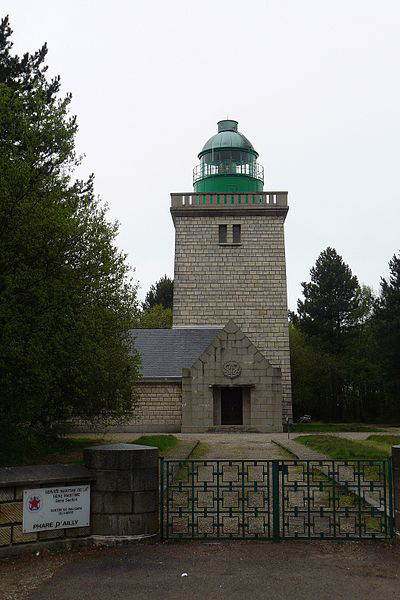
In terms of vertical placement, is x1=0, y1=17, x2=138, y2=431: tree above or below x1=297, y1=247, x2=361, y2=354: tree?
below

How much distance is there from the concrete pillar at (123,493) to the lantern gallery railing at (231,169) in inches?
1206

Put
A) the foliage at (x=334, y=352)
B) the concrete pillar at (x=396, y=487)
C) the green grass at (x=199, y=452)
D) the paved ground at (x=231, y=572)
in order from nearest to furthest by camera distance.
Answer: the paved ground at (x=231, y=572)
the concrete pillar at (x=396, y=487)
the green grass at (x=199, y=452)
the foliage at (x=334, y=352)

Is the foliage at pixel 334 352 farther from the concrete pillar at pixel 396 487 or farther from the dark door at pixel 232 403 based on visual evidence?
the concrete pillar at pixel 396 487

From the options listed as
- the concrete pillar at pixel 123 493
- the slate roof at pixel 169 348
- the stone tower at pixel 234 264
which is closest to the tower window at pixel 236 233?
the stone tower at pixel 234 264

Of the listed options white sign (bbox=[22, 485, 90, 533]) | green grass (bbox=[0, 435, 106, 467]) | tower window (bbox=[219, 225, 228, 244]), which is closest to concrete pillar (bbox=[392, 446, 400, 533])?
white sign (bbox=[22, 485, 90, 533])

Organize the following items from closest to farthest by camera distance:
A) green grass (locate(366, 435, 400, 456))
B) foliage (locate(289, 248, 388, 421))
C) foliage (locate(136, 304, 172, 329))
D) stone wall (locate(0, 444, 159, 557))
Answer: stone wall (locate(0, 444, 159, 557)), green grass (locate(366, 435, 400, 456)), foliage (locate(289, 248, 388, 421)), foliage (locate(136, 304, 172, 329))

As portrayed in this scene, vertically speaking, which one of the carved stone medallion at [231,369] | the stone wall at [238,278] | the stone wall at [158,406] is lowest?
the stone wall at [158,406]

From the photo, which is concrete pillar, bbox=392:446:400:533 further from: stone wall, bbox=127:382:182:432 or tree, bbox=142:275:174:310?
tree, bbox=142:275:174:310

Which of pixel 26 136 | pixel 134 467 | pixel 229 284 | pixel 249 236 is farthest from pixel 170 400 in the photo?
pixel 134 467

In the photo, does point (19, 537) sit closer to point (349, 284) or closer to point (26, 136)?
point (26, 136)

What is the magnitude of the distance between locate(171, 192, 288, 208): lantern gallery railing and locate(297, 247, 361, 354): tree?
15.6m

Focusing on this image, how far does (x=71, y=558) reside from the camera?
6.84m

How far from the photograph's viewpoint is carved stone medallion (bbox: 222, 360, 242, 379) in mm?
29453

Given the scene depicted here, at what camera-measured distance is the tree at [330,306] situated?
47844 mm
